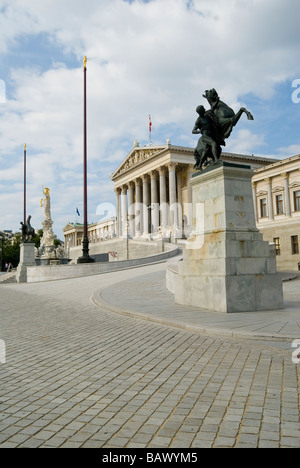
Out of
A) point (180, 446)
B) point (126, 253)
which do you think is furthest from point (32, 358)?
point (126, 253)

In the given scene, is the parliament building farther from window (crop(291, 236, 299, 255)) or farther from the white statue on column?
the white statue on column

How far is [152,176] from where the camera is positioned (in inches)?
2714

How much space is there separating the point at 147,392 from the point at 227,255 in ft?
19.1

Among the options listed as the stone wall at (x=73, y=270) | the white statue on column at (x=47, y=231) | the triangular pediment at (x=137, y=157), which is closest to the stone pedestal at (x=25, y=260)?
the stone wall at (x=73, y=270)

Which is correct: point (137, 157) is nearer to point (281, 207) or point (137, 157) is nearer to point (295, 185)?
point (281, 207)

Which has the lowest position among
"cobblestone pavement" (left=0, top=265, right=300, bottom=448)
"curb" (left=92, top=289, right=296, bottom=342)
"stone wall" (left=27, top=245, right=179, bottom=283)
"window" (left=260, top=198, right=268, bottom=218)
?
"cobblestone pavement" (left=0, top=265, right=300, bottom=448)

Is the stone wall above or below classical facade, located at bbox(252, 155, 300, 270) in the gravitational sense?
below

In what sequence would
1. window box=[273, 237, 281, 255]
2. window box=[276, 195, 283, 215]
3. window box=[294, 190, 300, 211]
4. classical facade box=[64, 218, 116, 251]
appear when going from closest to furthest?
window box=[273, 237, 281, 255] < window box=[294, 190, 300, 211] < window box=[276, 195, 283, 215] < classical facade box=[64, 218, 116, 251]

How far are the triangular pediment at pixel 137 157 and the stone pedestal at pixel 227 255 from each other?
54.9m

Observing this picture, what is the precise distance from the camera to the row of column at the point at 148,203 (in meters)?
63.8

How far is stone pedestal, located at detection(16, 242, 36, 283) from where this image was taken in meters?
35.1

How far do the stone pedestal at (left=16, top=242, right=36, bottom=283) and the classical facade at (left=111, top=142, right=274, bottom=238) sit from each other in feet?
73.0

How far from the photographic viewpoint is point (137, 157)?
247 ft

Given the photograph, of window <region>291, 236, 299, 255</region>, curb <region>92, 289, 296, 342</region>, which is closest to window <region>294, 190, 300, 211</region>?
window <region>291, 236, 299, 255</region>
